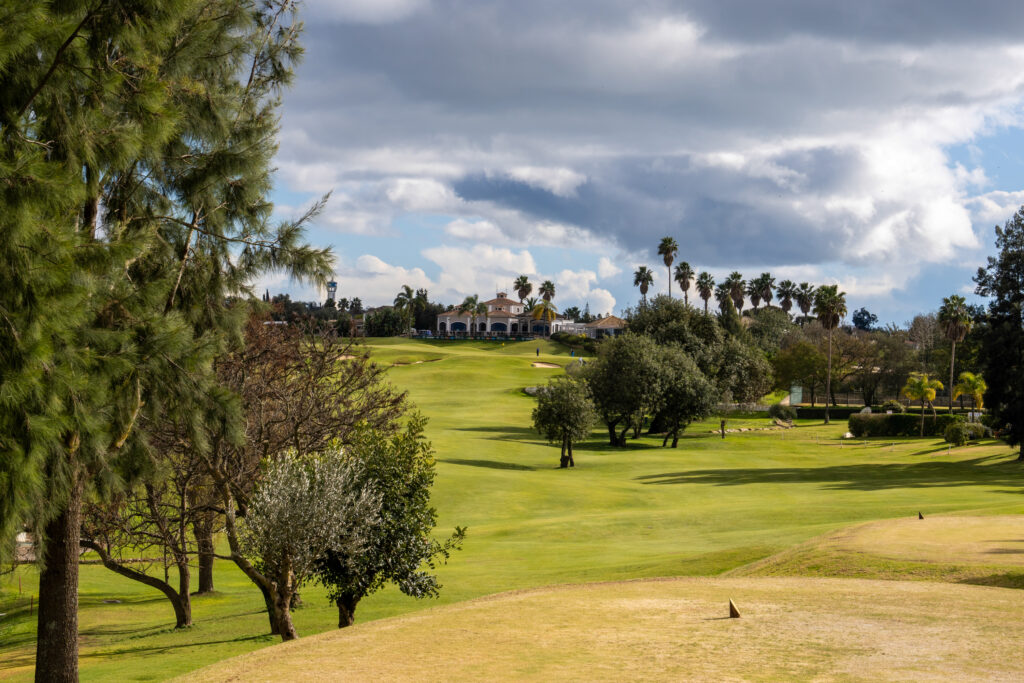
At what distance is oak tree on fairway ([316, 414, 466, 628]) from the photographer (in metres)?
19.5

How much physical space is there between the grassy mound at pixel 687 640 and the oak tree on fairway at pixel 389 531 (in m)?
1.68

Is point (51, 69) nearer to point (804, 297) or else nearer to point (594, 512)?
point (594, 512)

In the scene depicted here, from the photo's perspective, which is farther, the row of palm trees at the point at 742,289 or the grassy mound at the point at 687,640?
the row of palm trees at the point at 742,289

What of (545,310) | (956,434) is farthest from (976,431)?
(545,310)

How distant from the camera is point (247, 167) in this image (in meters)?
16.8

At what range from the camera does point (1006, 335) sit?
61062 millimetres

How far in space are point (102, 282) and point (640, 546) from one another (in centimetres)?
2177

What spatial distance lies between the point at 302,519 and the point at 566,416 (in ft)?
142

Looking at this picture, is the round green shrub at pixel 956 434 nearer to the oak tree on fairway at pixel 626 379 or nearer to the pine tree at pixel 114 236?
the oak tree on fairway at pixel 626 379

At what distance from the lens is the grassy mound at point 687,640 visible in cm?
1209

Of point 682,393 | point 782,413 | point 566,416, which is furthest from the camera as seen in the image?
point 782,413

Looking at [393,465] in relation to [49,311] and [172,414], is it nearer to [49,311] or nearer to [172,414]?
[172,414]

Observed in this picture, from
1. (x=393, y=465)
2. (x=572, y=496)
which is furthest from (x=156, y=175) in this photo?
(x=572, y=496)

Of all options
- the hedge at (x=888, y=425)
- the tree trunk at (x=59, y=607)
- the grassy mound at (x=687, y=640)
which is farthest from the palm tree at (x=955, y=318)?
the tree trunk at (x=59, y=607)
